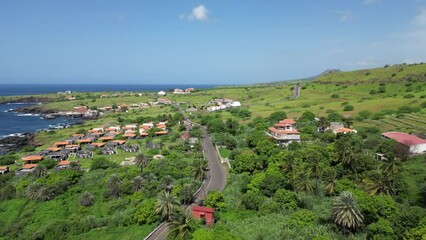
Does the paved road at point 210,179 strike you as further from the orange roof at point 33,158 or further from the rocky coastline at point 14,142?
the rocky coastline at point 14,142

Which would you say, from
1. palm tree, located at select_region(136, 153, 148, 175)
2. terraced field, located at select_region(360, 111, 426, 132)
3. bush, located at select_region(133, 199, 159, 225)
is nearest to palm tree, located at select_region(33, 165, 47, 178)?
palm tree, located at select_region(136, 153, 148, 175)

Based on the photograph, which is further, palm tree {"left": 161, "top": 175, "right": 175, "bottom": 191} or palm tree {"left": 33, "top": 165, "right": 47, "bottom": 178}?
palm tree {"left": 33, "top": 165, "right": 47, "bottom": 178}

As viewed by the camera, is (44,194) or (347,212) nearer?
(347,212)

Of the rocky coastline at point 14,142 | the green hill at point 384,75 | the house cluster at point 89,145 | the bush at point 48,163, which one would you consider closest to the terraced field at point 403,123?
the green hill at point 384,75

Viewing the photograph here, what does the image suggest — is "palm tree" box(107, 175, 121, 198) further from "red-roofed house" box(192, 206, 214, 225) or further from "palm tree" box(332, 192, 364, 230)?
"palm tree" box(332, 192, 364, 230)

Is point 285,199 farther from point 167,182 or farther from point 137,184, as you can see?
point 137,184

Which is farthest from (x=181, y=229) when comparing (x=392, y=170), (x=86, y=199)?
(x=392, y=170)

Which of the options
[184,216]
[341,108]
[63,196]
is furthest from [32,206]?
[341,108]
